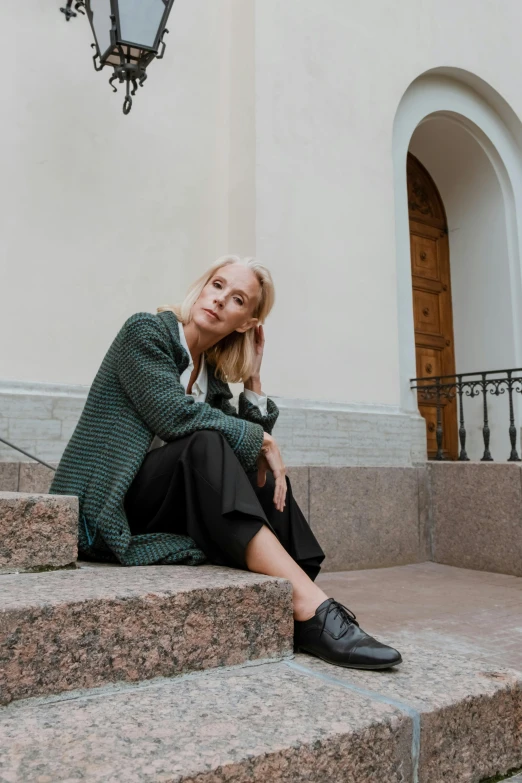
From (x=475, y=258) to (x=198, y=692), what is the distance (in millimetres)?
7079

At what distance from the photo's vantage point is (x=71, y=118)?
488 cm

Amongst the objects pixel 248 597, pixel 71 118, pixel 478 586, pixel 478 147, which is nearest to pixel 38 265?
pixel 71 118

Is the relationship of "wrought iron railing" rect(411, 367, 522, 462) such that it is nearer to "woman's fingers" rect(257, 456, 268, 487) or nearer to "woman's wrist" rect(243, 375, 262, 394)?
"woman's wrist" rect(243, 375, 262, 394)

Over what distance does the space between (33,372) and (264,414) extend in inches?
90.9

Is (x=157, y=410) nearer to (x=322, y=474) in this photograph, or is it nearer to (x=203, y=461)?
(x=203, y=461)

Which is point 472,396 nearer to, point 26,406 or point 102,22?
point 26,406

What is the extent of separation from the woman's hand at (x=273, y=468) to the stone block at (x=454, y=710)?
54 centimetres

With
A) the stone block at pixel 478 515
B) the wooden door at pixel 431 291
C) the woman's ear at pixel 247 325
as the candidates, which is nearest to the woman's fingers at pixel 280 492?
the woman's ear at pixel 247 325

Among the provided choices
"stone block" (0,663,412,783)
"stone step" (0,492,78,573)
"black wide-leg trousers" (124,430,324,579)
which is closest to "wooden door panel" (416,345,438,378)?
"black wide-leg trousers" (124,430,324,579)

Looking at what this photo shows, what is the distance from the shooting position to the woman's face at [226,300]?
257 centimetres

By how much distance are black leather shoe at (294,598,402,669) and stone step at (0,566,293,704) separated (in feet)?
0.19

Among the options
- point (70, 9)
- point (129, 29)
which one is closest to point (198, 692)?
point (129, 29)

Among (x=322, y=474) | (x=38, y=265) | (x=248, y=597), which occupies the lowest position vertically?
(x=248, y=597)

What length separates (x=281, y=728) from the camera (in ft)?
4.62
